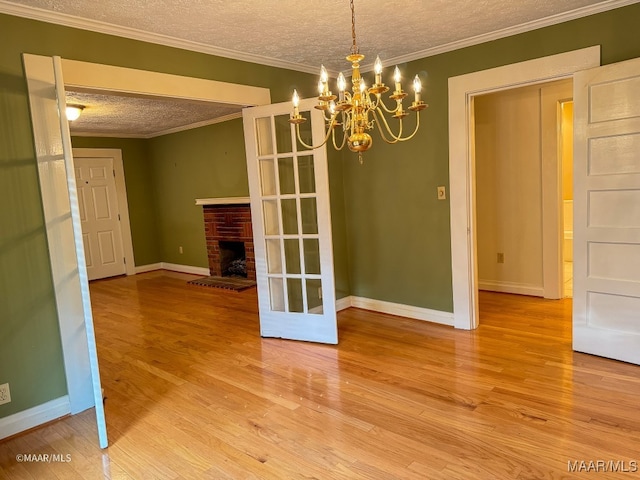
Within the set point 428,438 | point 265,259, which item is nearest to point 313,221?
point 265,259

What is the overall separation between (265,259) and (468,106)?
2.11m

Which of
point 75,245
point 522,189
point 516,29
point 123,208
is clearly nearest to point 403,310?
point 522,189

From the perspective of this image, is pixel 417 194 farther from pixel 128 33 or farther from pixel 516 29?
pixel 128 33

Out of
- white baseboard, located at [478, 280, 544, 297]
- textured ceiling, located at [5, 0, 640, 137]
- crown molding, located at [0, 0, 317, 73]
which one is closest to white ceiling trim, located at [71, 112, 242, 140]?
crown molding, located at [0, 0, 317, 73]

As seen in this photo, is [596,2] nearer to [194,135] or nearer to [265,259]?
[265,259]

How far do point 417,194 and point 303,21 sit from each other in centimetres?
180

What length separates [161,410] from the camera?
2693 mm

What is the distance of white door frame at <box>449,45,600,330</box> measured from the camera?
3.26 m

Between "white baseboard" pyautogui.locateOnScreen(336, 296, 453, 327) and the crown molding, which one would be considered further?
"white baseboard" pyautogui.locateOnScreen(336, 296, 453, 327)

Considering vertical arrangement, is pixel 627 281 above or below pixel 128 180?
below

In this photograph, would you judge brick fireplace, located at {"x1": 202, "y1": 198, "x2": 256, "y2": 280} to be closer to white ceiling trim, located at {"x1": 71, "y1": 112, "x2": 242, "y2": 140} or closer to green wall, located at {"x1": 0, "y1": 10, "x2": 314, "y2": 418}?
white ceiling trim, located at {"x1": 71, "y1": 112, "x2": 242, "y2": 140}

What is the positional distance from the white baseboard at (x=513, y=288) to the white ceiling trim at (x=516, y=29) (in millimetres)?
2715

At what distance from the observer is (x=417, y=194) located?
3949mm

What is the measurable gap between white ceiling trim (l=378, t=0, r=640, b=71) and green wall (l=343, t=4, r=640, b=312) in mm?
38
